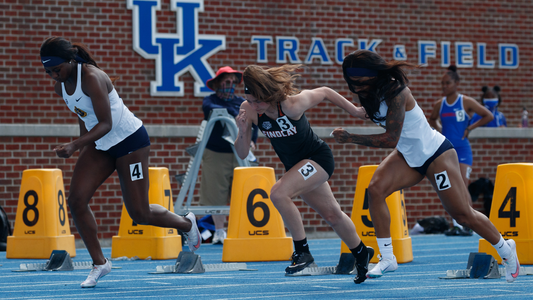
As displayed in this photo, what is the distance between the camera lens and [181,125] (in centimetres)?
1298

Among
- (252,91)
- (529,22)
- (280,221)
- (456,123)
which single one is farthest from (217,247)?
(529,22)

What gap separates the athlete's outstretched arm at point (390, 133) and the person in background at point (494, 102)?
8651 mm

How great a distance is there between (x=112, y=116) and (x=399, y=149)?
2.27 meters

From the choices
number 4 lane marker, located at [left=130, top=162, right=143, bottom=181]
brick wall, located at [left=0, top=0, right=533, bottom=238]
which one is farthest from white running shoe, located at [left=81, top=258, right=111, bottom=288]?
brick wall, located at [left=0, top=0, right=533, bottom=238]

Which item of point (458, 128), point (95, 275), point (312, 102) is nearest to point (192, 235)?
point (95, 275)

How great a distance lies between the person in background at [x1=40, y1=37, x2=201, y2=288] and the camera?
6.33 metres

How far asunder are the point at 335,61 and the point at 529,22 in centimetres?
406

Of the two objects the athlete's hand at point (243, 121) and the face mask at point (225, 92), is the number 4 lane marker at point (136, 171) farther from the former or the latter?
the face mask at point (225, 92)

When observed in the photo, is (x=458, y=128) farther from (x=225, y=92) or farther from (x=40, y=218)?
(x=40, y=218)

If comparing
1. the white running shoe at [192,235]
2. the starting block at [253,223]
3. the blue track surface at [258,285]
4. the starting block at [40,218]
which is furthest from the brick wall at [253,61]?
the white running shoe at [192,235]

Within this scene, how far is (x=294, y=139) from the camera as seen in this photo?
6.76 m

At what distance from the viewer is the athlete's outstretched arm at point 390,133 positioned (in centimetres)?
613

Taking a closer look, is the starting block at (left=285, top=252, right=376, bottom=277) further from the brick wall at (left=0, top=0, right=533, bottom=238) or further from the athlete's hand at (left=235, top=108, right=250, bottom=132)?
the brick wall at (left=0, top=0, right=533, bottom=238)

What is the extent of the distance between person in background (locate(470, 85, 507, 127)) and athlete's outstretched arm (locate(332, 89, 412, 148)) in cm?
865
